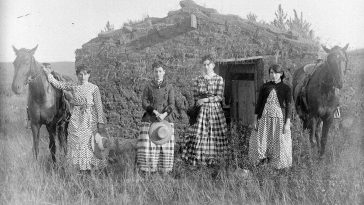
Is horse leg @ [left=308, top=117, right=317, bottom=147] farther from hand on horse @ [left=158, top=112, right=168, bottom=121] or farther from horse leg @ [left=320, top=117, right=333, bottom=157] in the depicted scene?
hand on horse @ [left=158, top=112, right=168, bottom=121]

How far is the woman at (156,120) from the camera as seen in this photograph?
548 cm

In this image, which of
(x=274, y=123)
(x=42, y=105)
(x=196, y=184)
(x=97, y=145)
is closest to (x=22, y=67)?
(x=42, y=105)

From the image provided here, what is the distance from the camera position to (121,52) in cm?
827

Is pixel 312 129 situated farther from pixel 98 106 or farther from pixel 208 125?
pixel 98 106

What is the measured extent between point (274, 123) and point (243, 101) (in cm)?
342

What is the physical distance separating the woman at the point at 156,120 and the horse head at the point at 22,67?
1.90 metres

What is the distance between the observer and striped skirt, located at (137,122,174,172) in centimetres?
548

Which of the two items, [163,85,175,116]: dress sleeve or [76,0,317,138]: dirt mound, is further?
[76,0,317,138]: dirt mound

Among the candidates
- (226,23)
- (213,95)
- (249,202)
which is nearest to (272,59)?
(226,23)

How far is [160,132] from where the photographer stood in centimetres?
541

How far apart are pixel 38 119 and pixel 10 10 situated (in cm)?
257

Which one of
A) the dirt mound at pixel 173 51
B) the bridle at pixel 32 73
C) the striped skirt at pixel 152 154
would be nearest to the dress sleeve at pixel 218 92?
the striped skirt at pixel 152 154

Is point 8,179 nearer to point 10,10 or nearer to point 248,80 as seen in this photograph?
point 10,10

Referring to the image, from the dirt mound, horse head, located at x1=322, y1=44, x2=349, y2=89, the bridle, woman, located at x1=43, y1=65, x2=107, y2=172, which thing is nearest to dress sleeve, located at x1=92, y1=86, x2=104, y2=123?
woman, located at x1=43, y1=65, x2=107, y2=172
